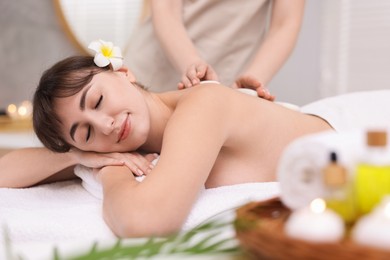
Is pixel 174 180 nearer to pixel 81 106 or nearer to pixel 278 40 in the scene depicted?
pixel 81 106

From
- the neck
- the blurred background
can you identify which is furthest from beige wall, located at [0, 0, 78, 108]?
the neck

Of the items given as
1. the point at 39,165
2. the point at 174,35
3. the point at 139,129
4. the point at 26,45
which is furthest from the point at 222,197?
the point at 26,45

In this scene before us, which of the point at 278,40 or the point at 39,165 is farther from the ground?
the point at 278,40

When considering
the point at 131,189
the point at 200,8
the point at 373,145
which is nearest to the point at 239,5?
the point at 200,8

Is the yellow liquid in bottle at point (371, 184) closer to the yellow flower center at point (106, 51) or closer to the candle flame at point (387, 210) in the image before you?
the candle flame at point (387, 210)

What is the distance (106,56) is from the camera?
1.52 m

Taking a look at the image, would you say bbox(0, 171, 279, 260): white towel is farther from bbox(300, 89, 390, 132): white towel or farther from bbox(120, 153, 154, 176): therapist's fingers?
bbox(300, 89, 390, 132): white towel

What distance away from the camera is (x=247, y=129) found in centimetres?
138

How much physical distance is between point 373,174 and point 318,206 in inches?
2.9

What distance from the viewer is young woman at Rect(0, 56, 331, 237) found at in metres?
1.18

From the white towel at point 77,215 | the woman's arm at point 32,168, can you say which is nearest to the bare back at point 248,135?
the white towel at point 77,215

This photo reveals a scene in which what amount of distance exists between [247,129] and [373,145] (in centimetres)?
77

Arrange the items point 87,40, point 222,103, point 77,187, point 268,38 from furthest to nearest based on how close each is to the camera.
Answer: point 87,40 → point 268,38 → point 77,187 → point 222,103

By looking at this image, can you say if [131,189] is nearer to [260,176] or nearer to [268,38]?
[260,176]
